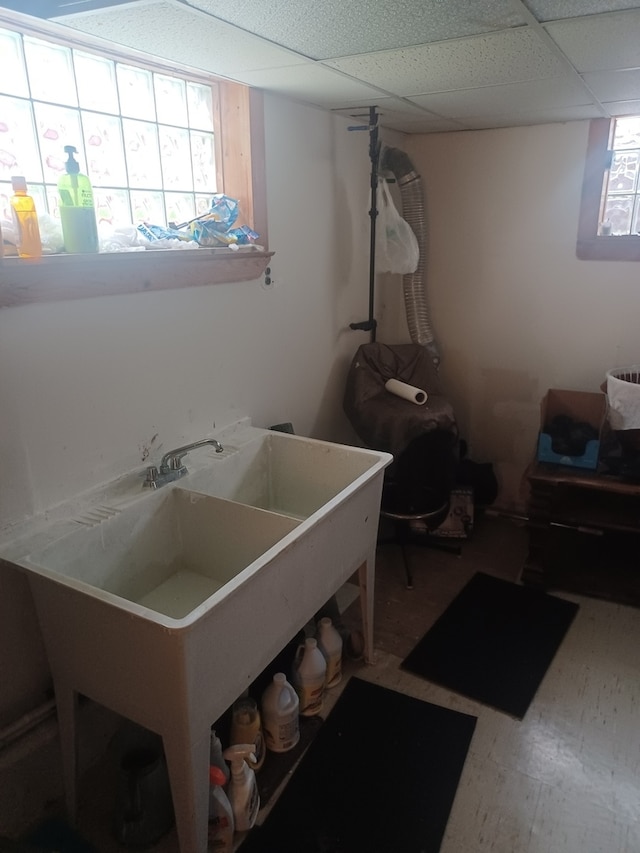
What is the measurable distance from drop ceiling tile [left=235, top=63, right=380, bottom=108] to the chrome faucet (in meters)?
1.14

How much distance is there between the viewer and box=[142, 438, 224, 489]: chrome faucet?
5.84ft

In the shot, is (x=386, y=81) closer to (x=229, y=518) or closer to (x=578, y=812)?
(x=229, y=518)

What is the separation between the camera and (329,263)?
→ 2695mm

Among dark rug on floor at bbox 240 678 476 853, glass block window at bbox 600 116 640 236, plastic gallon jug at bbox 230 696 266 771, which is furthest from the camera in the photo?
glass block window at bbox 600 116 640 236

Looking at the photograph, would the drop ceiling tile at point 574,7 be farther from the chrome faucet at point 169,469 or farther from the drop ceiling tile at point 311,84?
the chrome faucet at point 169,469

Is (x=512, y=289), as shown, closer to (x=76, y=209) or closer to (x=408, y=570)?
(x=408, y=570)

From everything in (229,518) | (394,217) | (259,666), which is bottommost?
(259,666)

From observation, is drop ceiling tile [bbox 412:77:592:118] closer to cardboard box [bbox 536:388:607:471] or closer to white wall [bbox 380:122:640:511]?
white wall [bbox 380:122:640:511]

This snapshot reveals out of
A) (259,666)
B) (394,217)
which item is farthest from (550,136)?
(259,666)

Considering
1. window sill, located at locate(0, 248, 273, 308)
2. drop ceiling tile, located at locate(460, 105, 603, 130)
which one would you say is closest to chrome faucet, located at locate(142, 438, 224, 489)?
window sill, located at locate(0, 248, 273, 308)

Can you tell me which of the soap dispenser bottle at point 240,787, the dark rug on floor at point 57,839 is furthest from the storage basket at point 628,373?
the dark rug on floor at point 57,839

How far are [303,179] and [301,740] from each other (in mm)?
2053

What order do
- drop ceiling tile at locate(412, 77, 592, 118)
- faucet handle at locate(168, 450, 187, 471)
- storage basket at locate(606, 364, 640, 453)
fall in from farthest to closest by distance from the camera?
storage basket at locate(606, 364, 640, 453)
drop ceiling tile at locate(412, 77, 592, 118)
faucet handle at locate(168, 450, 187, 471)

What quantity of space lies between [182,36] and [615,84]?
1449mm
